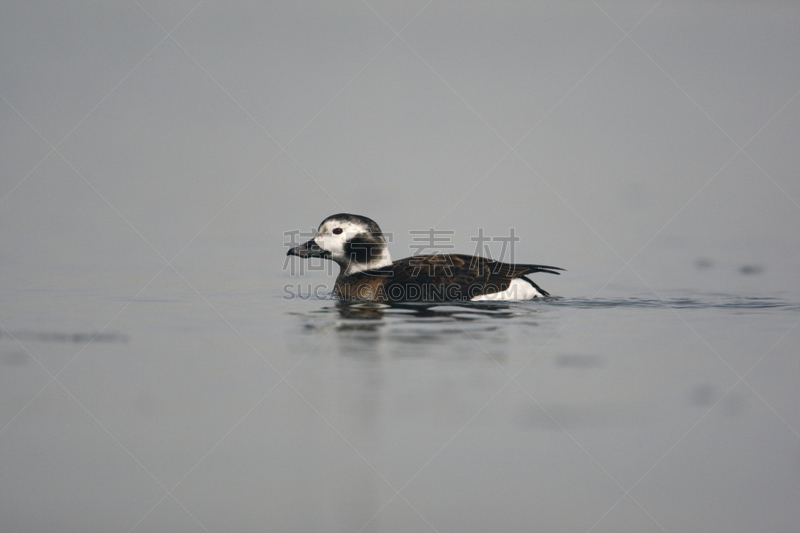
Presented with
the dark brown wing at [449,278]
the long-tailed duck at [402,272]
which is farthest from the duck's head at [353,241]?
the dark brown wing at [449,278]

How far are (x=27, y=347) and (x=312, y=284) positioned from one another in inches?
178

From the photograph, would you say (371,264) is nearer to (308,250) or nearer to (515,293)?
(308,250)

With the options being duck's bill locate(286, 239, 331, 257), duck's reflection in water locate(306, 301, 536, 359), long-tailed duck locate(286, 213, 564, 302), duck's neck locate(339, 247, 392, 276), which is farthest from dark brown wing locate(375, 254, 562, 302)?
duck's bill locate(286, 239, 331, 257)

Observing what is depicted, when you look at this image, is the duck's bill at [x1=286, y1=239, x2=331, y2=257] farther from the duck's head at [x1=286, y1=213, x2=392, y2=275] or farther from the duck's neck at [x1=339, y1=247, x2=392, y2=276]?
the duck's neck at [x1=339, y1=247, x2=392, y2=276]

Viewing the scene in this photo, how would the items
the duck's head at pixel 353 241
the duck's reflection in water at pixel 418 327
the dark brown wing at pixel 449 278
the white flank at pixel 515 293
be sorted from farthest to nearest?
1. the duck's head at pixel 353 241
2. the white flank at pixel 515 293
3. the dark brown wing at pixel 449 278
4. the duck's reflection in water at pixel 418 327

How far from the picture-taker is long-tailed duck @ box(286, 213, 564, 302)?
29.1 feet

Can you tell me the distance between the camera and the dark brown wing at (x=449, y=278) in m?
8.83

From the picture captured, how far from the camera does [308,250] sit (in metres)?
9.63

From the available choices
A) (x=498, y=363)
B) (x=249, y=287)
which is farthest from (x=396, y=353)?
(x=249, y=287)

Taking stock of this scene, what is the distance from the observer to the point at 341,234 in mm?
9617

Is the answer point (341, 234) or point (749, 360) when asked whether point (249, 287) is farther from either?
point (749, 360)

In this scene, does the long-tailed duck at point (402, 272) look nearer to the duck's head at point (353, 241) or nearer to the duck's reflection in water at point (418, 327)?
the duck's head at point (353, 241)

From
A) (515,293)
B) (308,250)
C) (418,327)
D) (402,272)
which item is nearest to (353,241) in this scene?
(308,250)

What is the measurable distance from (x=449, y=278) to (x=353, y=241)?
1366 millimetres
